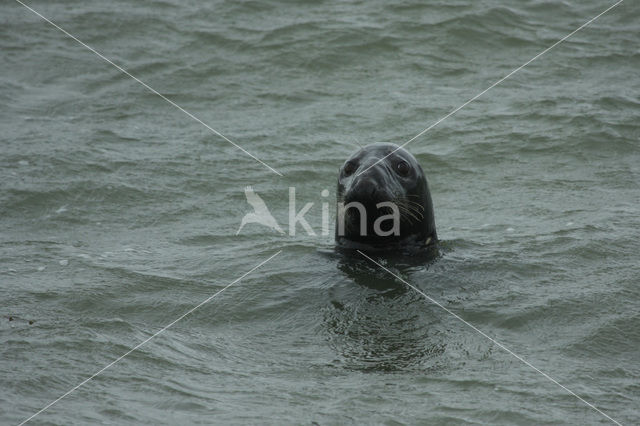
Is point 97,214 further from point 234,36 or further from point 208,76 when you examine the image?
point 234,36

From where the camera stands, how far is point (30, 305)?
6.65m

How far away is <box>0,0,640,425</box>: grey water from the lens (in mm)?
5352

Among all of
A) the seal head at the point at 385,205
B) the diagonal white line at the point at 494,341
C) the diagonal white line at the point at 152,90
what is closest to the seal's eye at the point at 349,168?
the seal head at the point at 385,205

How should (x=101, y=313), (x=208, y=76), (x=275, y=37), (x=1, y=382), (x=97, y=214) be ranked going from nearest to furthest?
(x=1, y=382)
(x=101, y=313)
(x=97, y=214)
(x=208, y=76)
(x=275, y=37)

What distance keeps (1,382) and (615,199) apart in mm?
6279

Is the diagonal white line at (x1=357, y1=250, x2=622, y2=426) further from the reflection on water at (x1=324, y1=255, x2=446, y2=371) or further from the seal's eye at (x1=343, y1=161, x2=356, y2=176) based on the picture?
the seal's eye at (x1=343, y1=161, x2=356, y2=176)

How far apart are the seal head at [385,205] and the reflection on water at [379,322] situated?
0.74 ft

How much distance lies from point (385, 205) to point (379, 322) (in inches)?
38.2

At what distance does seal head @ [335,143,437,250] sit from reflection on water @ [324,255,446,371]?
8.8 inches

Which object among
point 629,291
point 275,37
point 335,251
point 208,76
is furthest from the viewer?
point 275,37

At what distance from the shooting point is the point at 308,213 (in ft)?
31.5

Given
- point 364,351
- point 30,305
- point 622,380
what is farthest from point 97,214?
point 622,380

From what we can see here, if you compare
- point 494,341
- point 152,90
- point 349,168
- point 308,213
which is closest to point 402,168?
point 349,168

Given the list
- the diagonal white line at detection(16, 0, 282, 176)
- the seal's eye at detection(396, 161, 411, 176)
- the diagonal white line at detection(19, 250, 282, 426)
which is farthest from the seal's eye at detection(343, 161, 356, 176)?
the diagonal white line at detection(16, 0, 282, 176)
